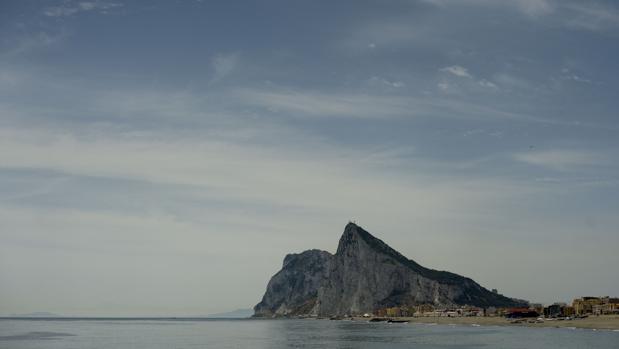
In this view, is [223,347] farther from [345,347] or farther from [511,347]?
[511,347]

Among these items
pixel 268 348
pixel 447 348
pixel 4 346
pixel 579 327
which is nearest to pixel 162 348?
pixel 268 348

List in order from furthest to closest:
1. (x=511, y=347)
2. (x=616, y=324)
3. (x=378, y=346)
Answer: (x=616, y=324), (x=378, y=346), (x=511, y=347)

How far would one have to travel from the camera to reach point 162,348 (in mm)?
129250

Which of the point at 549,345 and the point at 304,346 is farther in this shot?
the point at 304,346

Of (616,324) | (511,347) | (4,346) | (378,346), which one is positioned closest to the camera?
(511,347)

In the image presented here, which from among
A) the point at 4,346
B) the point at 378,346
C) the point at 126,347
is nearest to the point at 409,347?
the point at 378,346

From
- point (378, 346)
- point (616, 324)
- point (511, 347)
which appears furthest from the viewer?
point (616, 324)

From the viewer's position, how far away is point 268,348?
125500mm

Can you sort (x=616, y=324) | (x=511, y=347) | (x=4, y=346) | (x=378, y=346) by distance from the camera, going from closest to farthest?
1. (x=511, y=347)
2. (x=378, y=346)
3. (x=4, y=346)
4. (x=616, y=324)

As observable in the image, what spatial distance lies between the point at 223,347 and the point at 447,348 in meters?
48.7

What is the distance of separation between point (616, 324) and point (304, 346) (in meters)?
106

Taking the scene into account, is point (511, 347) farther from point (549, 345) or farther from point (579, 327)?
point (579, 327)

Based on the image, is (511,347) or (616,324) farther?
(616,324)

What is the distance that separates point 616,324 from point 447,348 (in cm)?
8866
